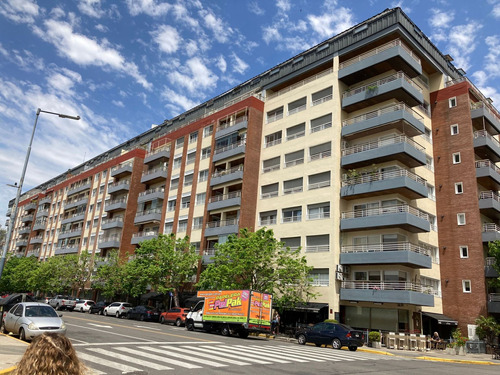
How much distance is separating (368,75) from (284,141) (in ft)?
32.8

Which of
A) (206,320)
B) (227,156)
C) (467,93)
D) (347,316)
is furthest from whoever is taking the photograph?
(227,156)

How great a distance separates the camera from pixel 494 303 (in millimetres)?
29906

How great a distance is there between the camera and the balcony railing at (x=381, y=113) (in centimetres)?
3275

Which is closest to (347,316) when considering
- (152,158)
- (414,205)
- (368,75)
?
(414,205)

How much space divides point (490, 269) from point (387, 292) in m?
9.15

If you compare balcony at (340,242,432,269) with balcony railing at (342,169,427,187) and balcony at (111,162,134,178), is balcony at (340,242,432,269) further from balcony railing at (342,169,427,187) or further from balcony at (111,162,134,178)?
balcony at (111,162,134,178)

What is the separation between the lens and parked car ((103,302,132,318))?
1623 inches

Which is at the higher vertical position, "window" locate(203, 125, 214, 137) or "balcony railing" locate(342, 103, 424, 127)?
"window" locate(203, 125, 214, 137)

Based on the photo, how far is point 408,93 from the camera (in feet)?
109

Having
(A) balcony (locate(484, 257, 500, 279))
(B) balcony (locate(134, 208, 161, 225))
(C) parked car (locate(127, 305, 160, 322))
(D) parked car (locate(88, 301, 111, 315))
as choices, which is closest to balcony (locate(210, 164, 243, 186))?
(B) balcony (locate(134, 208, 161, 225))

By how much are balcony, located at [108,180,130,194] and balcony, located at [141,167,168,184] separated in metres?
3.38

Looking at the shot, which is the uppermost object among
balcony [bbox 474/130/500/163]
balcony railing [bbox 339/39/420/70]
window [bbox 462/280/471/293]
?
balcony railing [bbox 339/39/420/70]

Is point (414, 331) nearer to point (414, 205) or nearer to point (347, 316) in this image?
point (347, 316)

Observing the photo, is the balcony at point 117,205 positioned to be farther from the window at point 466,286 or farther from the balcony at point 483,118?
the balcony at point 483,118
